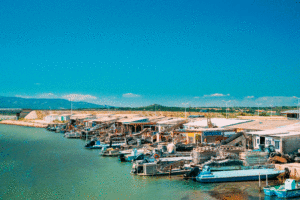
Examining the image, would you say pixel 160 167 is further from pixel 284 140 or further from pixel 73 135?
pixel 73 135

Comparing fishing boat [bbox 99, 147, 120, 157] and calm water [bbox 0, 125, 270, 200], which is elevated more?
fishing boat [bbox 99, 147, 120, 157]

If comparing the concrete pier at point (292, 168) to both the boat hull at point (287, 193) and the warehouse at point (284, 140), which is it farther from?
the boat hull at point (287, 193)

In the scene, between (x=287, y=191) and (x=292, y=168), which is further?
(x=292, y=168)

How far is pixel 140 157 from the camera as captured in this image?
2781cm

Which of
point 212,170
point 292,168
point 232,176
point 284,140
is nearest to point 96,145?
point 212,170

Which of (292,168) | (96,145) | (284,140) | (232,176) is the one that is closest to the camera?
(232,176)

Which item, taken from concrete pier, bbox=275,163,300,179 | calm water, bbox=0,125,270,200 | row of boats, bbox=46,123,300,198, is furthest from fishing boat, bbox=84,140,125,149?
concrete pier, bbox=275,163,300,179

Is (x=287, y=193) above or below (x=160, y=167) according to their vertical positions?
below

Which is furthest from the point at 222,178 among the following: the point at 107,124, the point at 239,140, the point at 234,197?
the point at 107,124

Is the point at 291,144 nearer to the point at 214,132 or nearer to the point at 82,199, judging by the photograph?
the point at 214,132

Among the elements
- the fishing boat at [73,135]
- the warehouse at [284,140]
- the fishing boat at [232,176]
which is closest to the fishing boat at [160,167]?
the fishing boat at [232,176]

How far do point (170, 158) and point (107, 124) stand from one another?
32809 mm

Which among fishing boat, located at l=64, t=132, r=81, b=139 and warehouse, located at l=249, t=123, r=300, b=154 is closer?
warehouse, located at l=249, t=123, r=300, b=154

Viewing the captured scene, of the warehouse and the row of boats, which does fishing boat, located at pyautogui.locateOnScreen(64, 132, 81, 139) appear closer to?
the row of boats
